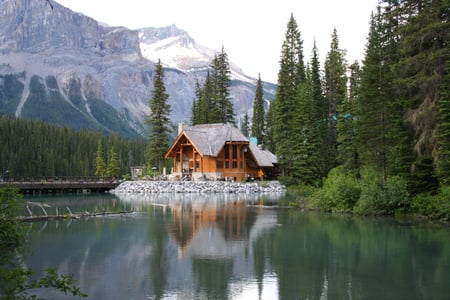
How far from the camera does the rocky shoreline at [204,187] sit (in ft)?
144

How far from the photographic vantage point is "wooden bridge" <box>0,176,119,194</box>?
47062 millimetres

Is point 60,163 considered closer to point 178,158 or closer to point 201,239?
point 178,158

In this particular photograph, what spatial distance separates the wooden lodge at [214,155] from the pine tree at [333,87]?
7230mm

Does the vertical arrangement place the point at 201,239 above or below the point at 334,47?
below

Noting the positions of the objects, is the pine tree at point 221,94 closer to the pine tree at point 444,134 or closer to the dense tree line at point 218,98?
the dense tree line at point 218,98

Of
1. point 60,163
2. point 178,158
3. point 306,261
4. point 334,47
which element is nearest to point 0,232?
point 306,261

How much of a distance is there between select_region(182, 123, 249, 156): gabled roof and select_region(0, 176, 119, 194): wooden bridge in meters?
9.51

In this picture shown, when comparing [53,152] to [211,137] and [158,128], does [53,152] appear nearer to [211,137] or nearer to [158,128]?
[158,128]

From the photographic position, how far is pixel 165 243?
1672cm

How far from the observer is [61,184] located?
49156mm

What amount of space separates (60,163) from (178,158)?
26.5 m

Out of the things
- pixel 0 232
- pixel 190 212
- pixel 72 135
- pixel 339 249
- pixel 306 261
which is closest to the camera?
pixel 0 232

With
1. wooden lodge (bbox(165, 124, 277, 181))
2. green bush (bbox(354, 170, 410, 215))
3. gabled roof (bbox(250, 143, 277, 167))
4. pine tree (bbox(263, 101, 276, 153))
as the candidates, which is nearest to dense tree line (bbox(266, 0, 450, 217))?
green bush (bbox(354, 170, 410, 215))

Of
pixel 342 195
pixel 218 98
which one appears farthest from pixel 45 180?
pixel 342 195
